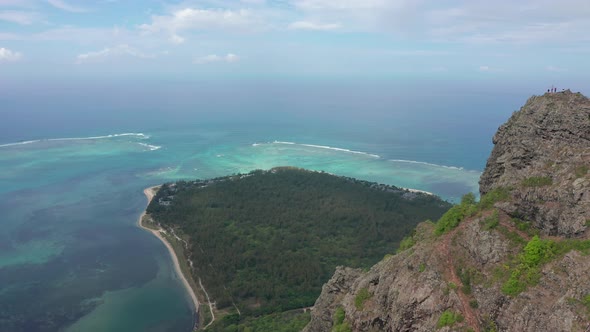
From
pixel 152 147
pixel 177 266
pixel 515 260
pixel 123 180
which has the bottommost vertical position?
pixel 177 266

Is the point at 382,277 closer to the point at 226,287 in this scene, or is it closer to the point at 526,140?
the point at 526,140

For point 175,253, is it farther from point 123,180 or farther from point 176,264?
point 123,180

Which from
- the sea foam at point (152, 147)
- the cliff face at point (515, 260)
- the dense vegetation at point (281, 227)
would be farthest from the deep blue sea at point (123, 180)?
the cliff face at point (515, 260)

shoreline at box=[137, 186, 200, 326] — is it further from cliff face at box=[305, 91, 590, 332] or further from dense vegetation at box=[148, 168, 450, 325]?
cliff face at box=[305, 91, 590, 332]

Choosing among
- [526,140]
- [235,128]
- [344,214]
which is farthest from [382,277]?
[235,128]

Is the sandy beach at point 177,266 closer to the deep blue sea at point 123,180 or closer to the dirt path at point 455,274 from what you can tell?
the deep blue sea at point 123,180

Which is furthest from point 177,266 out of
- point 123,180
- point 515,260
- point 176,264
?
point 515,260
